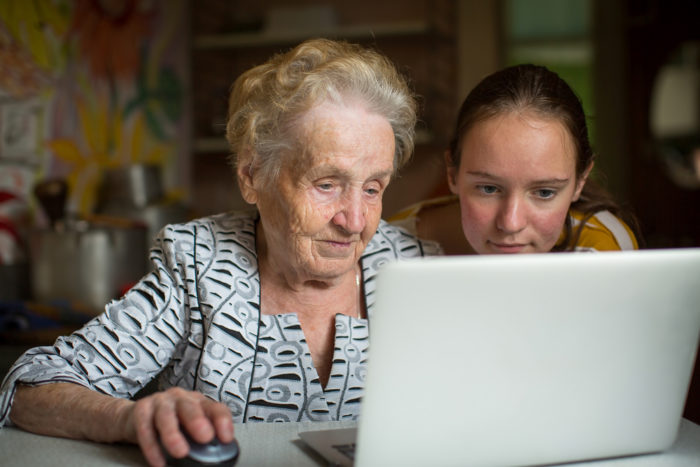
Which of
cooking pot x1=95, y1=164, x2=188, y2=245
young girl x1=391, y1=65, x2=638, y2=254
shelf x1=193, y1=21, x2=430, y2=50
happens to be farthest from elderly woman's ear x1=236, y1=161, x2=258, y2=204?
shelf x1=193, y1=21, x2=430, y2=50

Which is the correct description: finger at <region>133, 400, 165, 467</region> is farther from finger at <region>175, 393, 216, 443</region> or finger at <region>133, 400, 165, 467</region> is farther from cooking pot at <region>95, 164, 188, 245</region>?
cooking pot at <region>95, 164, 188, 245</region>

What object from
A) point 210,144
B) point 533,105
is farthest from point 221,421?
point 210,144

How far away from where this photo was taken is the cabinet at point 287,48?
3.78 meters

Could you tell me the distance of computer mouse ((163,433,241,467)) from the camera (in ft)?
2.69

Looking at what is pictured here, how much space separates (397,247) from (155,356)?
0.49 metres

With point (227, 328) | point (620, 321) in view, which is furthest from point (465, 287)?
point (227, 328)

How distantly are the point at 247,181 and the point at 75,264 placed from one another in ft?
4.82

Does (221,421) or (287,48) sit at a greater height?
(287,48)

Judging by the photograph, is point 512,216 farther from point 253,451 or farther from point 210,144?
point 210,144

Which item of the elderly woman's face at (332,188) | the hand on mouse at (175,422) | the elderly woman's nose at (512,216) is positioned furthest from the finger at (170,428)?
the elderly woman's nose at (512,216)

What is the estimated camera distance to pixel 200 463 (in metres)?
0.82

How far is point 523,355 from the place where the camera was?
78cm

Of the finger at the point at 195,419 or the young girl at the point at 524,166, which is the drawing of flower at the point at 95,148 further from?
the finger at the point at 195,419

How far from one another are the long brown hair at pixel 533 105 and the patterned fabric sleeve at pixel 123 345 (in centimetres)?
59
